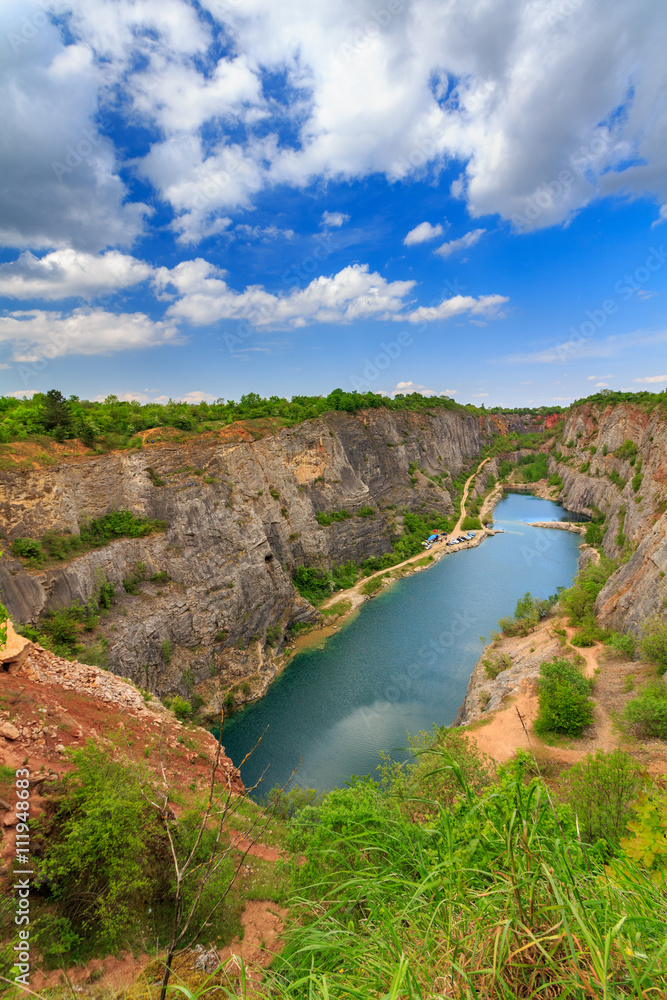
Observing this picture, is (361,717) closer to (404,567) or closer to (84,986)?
(84,986)

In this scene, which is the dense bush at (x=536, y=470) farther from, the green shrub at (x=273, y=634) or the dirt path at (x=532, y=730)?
the green shrub at (x=273, y=634)

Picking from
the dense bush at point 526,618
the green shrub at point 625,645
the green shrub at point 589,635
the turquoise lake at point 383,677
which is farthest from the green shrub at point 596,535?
the green shrub at point 625,645

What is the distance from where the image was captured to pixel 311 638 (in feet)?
97.2

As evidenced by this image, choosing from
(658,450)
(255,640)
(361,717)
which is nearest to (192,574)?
(255,640)

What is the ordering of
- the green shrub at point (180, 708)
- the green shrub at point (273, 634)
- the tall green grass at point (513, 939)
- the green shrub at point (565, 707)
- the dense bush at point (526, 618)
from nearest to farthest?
1. the tall green grass at point (513, 939)
2. the green shrub at point (565, 707)
3. the green shrub at point (180, 708)
4. the dense bush at point (526, 618)
5. the green shrub at point (273, 634)

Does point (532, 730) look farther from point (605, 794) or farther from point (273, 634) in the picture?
point (273, 634)

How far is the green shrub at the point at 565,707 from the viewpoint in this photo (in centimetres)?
1486

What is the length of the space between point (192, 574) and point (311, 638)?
33.4ft

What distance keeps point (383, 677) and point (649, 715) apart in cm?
1399

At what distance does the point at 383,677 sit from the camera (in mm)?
24359

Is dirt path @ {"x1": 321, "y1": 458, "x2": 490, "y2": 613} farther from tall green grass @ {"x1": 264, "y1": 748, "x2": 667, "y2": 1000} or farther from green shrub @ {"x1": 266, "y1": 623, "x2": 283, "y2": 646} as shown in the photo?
tall green grass @ {"x1": 264, "y1": 748, "x2": 667, "y2": 1000}

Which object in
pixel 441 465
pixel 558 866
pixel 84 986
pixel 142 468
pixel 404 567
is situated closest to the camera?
pixel 558 866

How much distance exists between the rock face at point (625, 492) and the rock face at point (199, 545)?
19.6 m

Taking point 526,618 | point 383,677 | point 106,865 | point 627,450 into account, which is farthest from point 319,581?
point 627,450
